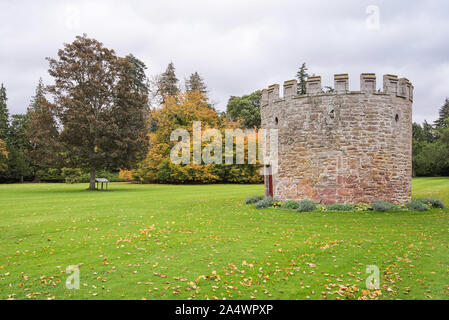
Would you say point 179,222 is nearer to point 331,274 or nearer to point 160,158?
point 331,274

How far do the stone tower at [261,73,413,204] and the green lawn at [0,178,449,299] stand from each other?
1.79 meters

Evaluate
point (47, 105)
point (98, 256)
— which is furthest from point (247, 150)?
point (98, 256)

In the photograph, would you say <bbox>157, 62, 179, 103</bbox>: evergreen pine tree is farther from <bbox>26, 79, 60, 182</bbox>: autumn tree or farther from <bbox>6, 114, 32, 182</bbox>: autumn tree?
<bbox>26, 79, 60, 182</bbox>: autumn tree

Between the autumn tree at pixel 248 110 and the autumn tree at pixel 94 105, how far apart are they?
958 inches

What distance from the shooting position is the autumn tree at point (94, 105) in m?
25.6

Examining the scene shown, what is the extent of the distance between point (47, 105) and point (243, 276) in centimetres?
2556

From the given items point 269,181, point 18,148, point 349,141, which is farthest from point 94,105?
point 18,148

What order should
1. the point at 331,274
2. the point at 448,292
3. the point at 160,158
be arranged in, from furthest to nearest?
the point at 160,158 → the point at 331,274 → the point at 448,292

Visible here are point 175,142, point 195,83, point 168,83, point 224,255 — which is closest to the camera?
point 224,255

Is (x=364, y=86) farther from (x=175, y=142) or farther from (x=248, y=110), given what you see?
(x=248, y=110)

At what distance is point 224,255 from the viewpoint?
722 centimetres

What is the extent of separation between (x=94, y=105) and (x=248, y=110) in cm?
3053

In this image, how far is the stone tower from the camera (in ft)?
44.8
